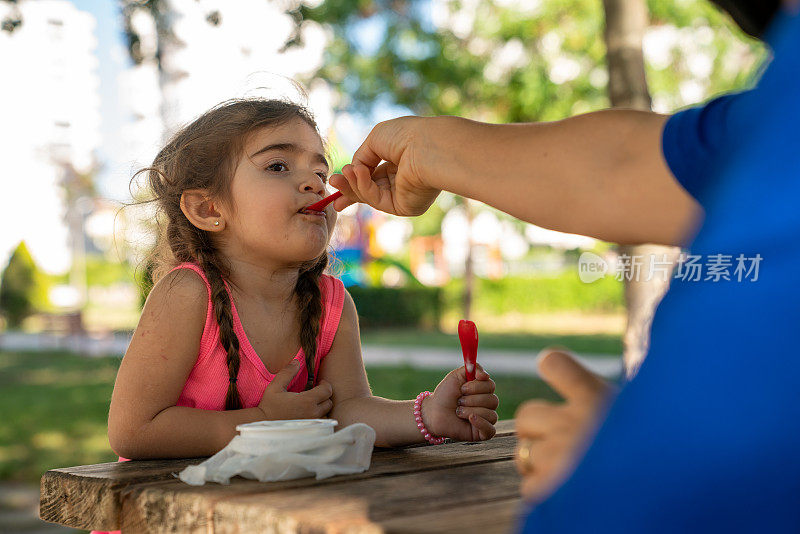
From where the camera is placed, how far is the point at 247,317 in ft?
6.36

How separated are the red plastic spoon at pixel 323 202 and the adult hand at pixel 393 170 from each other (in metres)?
0.01

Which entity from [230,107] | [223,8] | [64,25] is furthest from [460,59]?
A: [230,107]

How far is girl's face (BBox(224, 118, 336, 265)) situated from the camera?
6.45 ft

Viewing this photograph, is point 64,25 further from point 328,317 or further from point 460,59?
point 328,317

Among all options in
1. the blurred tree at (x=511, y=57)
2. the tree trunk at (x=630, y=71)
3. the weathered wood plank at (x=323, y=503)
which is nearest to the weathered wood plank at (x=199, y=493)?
the weathered wood plank at (x=323, y=503)

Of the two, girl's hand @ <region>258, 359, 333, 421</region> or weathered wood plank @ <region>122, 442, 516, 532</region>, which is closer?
weathered wood plank @ <region>122, 442, 516, 532</region>

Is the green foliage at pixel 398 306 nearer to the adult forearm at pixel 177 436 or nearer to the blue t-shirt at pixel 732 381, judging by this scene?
the adult forearm at pixel 177 436

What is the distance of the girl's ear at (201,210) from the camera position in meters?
2.08

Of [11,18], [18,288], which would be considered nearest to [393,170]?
[11,18]

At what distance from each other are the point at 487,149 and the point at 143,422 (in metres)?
0.92

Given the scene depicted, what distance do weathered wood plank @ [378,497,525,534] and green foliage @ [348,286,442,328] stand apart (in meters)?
14.9

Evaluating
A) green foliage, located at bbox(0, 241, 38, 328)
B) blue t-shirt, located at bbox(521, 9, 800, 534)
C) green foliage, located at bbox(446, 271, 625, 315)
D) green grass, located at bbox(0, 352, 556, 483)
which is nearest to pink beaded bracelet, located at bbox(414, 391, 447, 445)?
blue t-shirt, located at bbox(521, 9, 800, 534)

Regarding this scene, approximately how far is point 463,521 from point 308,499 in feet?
0.77

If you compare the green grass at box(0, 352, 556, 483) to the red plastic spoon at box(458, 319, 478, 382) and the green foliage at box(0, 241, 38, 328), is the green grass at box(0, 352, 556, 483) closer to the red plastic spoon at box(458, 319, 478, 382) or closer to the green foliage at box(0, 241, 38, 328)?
the red plastic spoon at box(458, 319, 478, 382)
